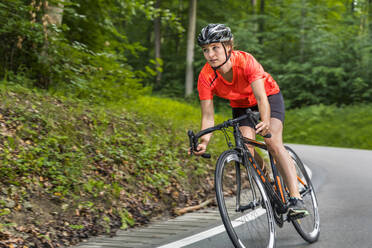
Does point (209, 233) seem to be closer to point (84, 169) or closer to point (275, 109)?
point (275, 109)

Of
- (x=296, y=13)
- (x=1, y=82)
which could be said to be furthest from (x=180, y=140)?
(x=296, y=13)

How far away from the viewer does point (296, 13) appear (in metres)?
29.7

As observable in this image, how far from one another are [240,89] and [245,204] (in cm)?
117

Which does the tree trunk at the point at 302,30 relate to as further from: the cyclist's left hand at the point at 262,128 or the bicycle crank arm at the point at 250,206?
the bicycle crank arm at the point at 250,206

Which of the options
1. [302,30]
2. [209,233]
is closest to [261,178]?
[209,233]

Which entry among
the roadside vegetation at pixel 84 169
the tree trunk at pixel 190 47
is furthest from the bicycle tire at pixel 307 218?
the tree trunk at pixel 190 47

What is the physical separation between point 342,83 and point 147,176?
21.9m

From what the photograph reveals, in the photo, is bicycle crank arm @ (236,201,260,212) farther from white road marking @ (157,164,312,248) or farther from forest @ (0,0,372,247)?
forest @ (0,0,372,247)

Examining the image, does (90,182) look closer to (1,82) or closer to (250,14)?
(1,82)

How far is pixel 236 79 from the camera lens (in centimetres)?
450

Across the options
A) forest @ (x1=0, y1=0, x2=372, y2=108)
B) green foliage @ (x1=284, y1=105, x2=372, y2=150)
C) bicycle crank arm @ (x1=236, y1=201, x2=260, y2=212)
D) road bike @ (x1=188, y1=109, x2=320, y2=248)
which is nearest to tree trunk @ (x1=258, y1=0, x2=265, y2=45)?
forest @ (x1=0, y1=0, x2=372, y2=108)

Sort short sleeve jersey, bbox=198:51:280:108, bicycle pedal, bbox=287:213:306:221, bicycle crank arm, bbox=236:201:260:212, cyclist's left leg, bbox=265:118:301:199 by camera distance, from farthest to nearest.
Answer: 1. cyclist's left leg, bbox=265:118:301:199
2. bicycle pedal, bbox=287:213:306:221
3. short sleeve jersey, bbox=198:51:280:108
4. bicycle crank arm, bbox=236:201:260:212

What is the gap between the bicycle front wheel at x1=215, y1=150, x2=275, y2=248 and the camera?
12.7 ft

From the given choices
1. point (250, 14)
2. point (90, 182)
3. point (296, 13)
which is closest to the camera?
point (90, 182)
